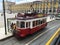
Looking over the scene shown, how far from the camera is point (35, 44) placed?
1246 cm

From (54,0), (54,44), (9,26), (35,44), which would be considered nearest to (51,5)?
(54,0)

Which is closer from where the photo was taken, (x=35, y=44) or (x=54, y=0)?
(x=35, y=44)

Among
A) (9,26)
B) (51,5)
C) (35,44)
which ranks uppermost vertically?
(51,5)

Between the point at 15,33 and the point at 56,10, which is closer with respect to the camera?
the point at 15,33

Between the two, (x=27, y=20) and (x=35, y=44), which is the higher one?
(x=27, y=20)

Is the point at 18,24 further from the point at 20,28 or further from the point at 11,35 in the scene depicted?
the point at 11,35

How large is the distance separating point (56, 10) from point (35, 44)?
4758cm

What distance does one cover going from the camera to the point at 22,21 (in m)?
14.1

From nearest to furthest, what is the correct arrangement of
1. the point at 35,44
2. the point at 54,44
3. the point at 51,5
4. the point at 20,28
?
the point at 54,44 → the point at 35,44 → the point at 20,28 → the point at 51,5

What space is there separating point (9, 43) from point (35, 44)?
2283 millimetres

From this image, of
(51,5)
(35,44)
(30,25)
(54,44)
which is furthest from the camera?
(51,5)

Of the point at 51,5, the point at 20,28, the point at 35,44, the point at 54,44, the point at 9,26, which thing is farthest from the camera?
the point at 51,5

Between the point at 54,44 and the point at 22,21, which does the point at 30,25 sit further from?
the point at 54,44

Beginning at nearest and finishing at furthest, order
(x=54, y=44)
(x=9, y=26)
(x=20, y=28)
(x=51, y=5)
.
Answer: (x=54, y=44) → (x=20, y=28) → (x=9, y=26) → (x=51, y=5)
